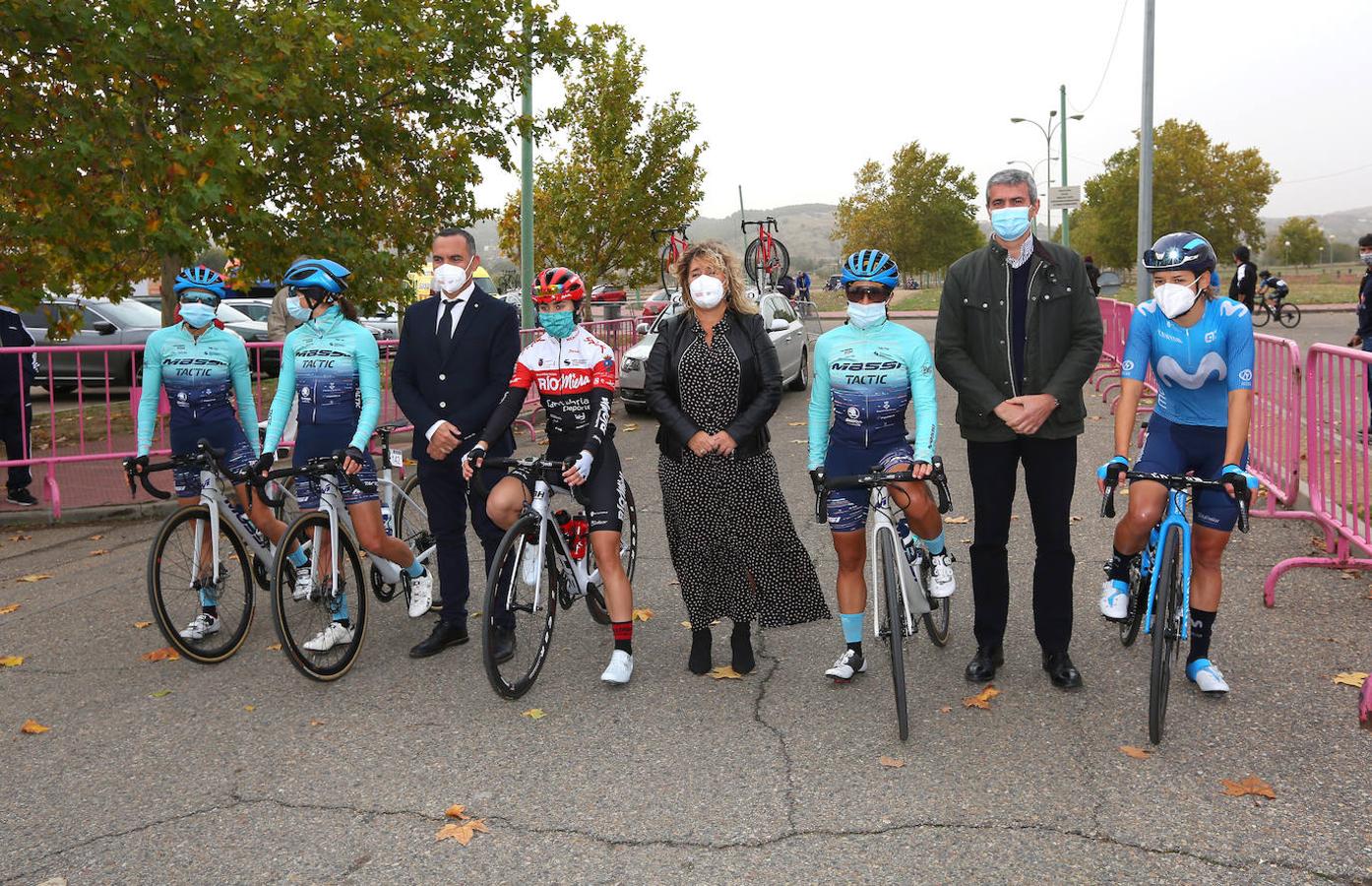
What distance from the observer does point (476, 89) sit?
14695 mm

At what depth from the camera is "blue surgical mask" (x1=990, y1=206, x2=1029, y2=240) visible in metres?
→ 5.02

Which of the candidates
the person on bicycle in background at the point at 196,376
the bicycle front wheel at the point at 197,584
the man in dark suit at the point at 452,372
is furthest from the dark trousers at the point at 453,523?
the bicycle front wheel at the point at 197,584

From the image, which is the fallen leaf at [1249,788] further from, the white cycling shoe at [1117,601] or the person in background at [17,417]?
the person in background at [17,417]

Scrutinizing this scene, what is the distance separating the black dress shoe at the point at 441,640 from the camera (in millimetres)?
5979

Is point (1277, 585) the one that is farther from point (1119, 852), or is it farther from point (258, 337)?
point (258, 337)

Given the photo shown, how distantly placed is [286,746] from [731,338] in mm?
2555

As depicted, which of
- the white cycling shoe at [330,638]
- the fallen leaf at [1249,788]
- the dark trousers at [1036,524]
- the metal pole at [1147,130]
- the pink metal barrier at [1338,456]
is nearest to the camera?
the fallen leaf at [1249,788]

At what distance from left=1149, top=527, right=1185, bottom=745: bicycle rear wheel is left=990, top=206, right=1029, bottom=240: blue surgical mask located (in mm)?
1376

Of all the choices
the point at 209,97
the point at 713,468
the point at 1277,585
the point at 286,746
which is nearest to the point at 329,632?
the point at 286,746

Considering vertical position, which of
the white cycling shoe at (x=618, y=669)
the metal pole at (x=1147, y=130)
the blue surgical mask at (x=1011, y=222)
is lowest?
the white cycling shoe at (x=618, y=669)

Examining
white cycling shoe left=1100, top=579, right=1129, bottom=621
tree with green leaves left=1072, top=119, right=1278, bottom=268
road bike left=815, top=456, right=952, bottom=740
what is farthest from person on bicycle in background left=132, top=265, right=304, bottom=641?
tree with green leaves left=1072, top=119, right=1278, bottom=268

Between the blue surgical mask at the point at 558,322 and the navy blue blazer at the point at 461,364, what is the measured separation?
444mm

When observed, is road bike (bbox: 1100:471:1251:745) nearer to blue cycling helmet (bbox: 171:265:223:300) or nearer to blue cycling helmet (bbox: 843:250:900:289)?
blue cycling helmet (bbox: 843:250:900:289)

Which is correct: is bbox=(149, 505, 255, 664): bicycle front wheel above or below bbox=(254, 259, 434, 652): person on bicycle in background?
below
